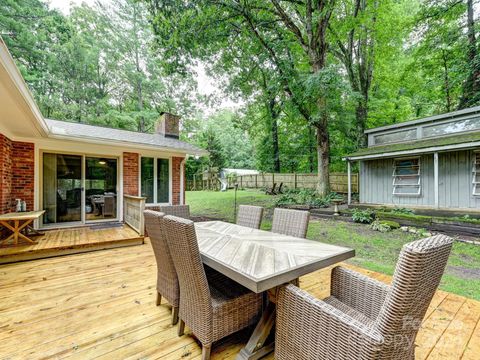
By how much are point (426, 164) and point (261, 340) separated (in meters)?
8.92

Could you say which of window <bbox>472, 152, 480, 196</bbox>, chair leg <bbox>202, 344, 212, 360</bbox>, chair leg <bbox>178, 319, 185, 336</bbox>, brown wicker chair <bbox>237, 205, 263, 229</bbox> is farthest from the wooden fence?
chair leg <bbox>202, 344, 212, 360</bbox>

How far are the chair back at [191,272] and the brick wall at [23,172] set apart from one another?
17.2 ft

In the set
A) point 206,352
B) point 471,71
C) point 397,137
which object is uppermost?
point 471,71

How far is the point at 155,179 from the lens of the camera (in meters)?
6.85

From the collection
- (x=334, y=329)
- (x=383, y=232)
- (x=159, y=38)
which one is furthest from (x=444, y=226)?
(x=159, y=38)

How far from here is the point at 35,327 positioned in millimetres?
2203

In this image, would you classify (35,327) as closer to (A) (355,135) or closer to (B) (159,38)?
(B) (159,38)

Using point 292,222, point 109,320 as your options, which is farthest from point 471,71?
point 109,320

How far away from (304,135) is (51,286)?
16.6m

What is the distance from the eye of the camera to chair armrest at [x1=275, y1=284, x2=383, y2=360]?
1.15 m

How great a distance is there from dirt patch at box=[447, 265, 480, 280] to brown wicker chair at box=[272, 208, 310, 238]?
109 inches

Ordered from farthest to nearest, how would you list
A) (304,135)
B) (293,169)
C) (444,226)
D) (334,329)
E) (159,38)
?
(293,169) < (304,135) < (159,38) < (444,226) < (334,329)

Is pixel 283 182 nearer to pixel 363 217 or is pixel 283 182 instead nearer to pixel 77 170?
pixel 363 217

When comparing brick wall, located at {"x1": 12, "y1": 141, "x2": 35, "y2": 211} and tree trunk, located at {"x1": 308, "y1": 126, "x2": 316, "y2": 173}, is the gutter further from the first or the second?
brick wall, located at {"x1": 12, "y1": 141, "x2": 35, "y2": 211}
